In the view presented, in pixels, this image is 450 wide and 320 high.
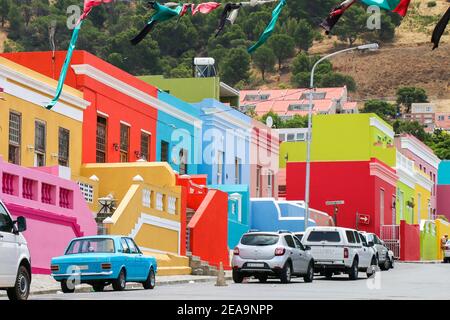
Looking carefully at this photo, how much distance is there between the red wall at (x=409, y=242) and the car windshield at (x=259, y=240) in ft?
123

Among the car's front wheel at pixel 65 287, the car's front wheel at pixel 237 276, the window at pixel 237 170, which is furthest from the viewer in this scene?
the window at pixel 237 170

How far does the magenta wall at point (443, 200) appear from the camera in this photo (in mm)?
93062

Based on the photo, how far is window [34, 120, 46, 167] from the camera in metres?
37.6

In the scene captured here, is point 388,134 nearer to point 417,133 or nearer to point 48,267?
point 48,267

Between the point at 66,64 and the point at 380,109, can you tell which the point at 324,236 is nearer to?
the point at 66,64

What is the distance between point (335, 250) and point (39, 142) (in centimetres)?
1023

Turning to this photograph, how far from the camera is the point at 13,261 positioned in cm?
2039

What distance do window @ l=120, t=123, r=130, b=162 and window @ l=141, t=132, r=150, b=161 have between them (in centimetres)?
128

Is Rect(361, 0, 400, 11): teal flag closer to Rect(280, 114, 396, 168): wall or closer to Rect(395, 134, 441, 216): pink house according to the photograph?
Rect(280, 114, 396, 168): wall

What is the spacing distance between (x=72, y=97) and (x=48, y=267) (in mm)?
9429

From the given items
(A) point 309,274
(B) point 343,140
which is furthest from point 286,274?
(B) point 343,140

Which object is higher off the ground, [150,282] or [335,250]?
[335,250]

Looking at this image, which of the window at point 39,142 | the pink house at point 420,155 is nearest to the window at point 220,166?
the window at point 39,142

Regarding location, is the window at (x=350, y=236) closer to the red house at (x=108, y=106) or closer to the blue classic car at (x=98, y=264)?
the red house at (x=108, y=106)
